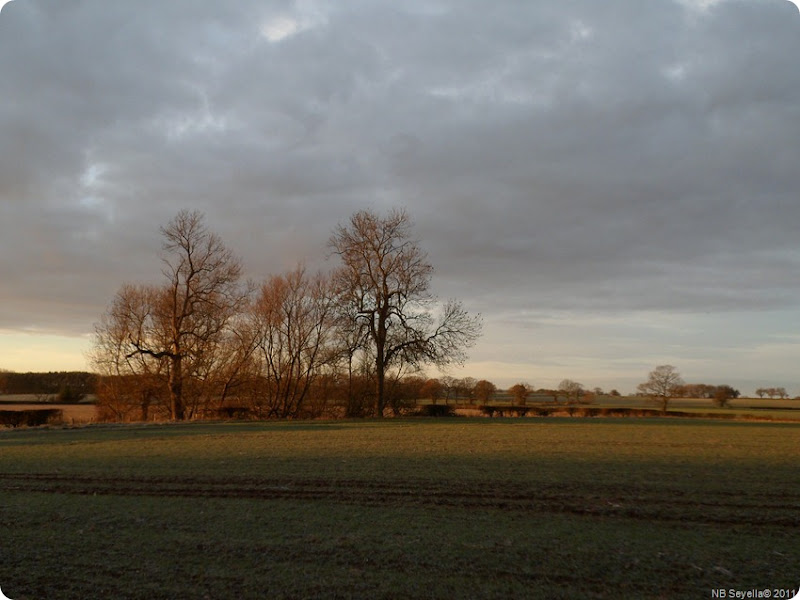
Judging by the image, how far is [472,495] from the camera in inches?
454

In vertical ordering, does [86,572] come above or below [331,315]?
below

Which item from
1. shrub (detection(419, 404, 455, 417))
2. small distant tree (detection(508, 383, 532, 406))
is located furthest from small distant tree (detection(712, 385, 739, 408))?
shrub (detection(419, 404, 455, 417))

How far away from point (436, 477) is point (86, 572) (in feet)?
26.6

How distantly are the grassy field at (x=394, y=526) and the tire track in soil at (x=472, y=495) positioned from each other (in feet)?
0.19

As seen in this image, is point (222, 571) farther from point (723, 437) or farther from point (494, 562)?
point (723, 437)

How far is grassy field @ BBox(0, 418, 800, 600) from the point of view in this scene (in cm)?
677

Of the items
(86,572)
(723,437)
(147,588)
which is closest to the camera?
(147,588)

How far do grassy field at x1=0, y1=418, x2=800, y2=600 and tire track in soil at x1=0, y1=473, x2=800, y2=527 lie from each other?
2.3 inches

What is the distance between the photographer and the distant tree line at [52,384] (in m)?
57.0

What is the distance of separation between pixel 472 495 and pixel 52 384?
2584 inches

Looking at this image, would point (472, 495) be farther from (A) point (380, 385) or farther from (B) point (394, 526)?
(A) point (380, 385)

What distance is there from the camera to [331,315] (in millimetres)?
46188

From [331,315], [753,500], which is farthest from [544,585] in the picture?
[331,315]

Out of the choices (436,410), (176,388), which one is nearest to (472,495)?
(176,388)
